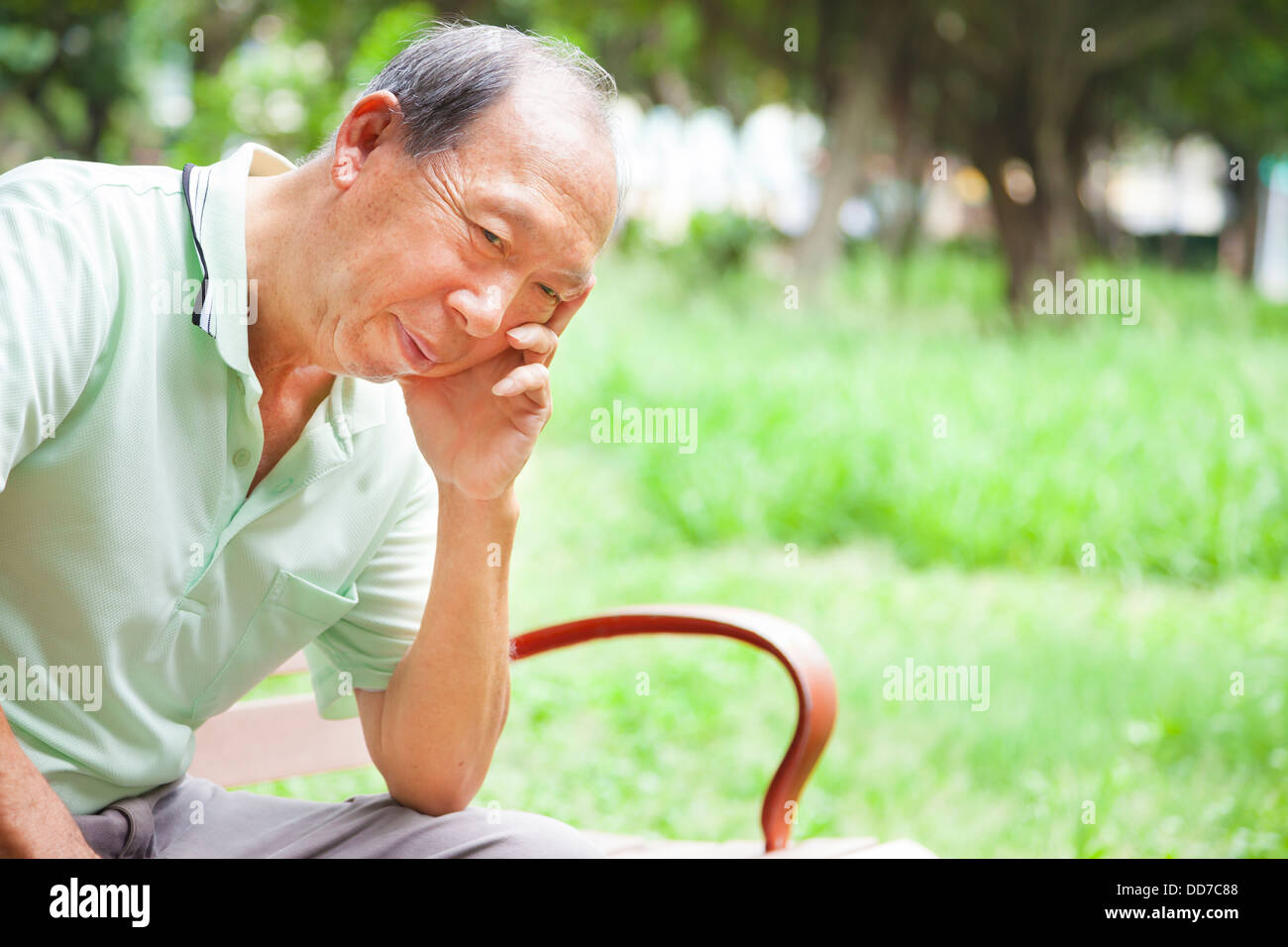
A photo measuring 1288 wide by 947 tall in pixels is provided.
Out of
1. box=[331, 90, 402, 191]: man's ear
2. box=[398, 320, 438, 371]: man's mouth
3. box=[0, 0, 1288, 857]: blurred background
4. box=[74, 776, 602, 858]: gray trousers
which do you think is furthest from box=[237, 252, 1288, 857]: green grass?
box=[331, 90, 402, 191]: man's ear

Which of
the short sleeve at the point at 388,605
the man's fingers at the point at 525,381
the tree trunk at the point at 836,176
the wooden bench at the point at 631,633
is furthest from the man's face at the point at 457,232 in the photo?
the tree trunk at the point at 836,176

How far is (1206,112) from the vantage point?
18141 mm

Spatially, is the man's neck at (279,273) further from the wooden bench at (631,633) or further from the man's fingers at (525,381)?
the wooden bench at (631,633)

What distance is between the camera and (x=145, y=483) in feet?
5.33

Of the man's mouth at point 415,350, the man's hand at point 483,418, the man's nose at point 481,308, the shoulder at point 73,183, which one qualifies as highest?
the shoulder at point 73,183

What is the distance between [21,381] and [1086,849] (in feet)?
9.37

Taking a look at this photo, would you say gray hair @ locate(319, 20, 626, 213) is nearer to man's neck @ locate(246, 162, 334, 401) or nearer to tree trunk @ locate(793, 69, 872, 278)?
man's neck @ locate(246, 162, 334, 401)

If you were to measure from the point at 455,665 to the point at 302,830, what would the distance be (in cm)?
35

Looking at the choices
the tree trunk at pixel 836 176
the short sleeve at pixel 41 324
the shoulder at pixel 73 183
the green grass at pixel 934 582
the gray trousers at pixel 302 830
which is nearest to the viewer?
the short sleeve at pixel 41 324

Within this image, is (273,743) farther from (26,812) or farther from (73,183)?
(73,183)

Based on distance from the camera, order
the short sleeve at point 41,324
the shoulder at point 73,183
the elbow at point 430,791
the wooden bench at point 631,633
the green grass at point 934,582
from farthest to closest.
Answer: the green grass at point 934,582, the wooden bench at point 631,633, the elbow at point 430,791, the shoulder at point 73,183, the short sleeve at point 41,324

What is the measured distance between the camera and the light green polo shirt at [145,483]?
1535 mm

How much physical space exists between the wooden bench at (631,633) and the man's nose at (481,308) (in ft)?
2.53
